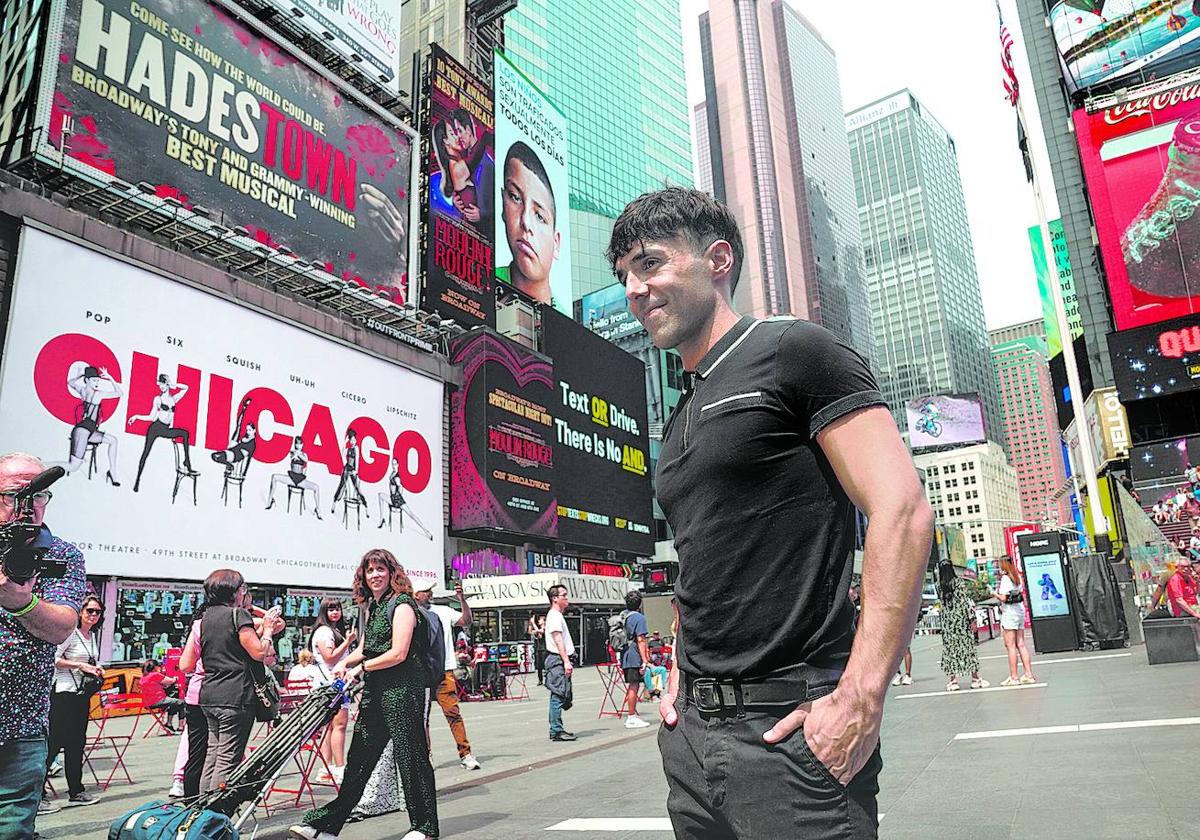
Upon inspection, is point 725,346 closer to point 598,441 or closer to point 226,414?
point 226,414

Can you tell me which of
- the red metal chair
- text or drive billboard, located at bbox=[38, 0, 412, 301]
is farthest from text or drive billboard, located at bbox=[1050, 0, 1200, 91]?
the red metal chair

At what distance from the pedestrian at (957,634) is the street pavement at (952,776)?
80cm

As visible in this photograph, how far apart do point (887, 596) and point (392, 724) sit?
440 cm

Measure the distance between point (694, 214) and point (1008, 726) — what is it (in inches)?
310

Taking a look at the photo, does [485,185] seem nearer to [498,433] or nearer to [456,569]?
[498,433]

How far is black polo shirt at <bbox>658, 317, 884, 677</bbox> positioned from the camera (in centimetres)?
162

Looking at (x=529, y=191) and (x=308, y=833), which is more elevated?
(x=529, y=191)

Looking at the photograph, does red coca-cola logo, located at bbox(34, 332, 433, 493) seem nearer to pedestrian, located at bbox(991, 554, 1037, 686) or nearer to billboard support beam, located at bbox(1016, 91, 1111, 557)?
pedestrian, located at bbox(991, 554, 1037, 686)

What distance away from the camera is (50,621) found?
2.77m

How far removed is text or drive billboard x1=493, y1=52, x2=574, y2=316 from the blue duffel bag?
123ft

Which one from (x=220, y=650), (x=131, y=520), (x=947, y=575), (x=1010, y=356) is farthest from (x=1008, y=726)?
(x=1010, y=356)

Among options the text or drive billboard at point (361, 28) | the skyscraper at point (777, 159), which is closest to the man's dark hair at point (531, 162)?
the text or drive billboard at point (361, 28)

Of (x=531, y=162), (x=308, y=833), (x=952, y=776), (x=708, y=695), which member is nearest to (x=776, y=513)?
(x=708, y=695)

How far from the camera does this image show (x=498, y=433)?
1401 inches
